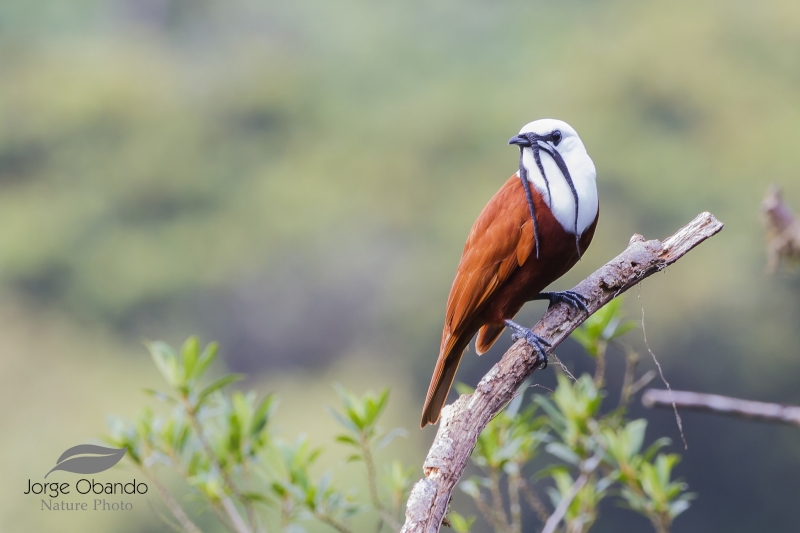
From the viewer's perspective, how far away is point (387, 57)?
424 inches

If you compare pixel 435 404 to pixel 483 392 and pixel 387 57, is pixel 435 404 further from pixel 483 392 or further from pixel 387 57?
pixel 387 57

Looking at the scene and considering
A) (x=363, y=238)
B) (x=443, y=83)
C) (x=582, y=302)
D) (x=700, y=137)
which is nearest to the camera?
(x=582, y=302)

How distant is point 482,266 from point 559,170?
1.01 ft

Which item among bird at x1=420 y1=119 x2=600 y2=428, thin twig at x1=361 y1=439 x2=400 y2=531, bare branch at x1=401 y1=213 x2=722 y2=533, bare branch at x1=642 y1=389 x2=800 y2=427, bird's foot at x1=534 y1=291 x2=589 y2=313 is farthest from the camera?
thin twig at x1=361 y1=439 x2=400 y2=531

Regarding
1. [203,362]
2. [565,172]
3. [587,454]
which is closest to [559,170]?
[565,172]

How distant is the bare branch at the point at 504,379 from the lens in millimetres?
1398

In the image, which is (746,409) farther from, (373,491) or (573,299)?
(373,491)

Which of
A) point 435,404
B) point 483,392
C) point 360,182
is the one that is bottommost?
point 483,392

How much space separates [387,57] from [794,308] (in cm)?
594

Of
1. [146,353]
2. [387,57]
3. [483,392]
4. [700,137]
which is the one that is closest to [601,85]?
[700,137]

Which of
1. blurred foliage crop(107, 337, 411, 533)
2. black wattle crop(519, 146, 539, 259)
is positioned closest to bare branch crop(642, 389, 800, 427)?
black wattle crop(519, 146, 539, 259)

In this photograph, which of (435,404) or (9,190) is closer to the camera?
(435,404)

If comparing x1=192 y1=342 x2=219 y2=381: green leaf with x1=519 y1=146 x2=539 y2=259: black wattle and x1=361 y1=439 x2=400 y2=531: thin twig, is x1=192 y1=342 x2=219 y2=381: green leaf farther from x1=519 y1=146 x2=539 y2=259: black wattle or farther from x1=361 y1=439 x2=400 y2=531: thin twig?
x1=519 y1=146 x2=539 y2=259: black wattle

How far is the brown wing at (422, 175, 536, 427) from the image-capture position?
197 cm
